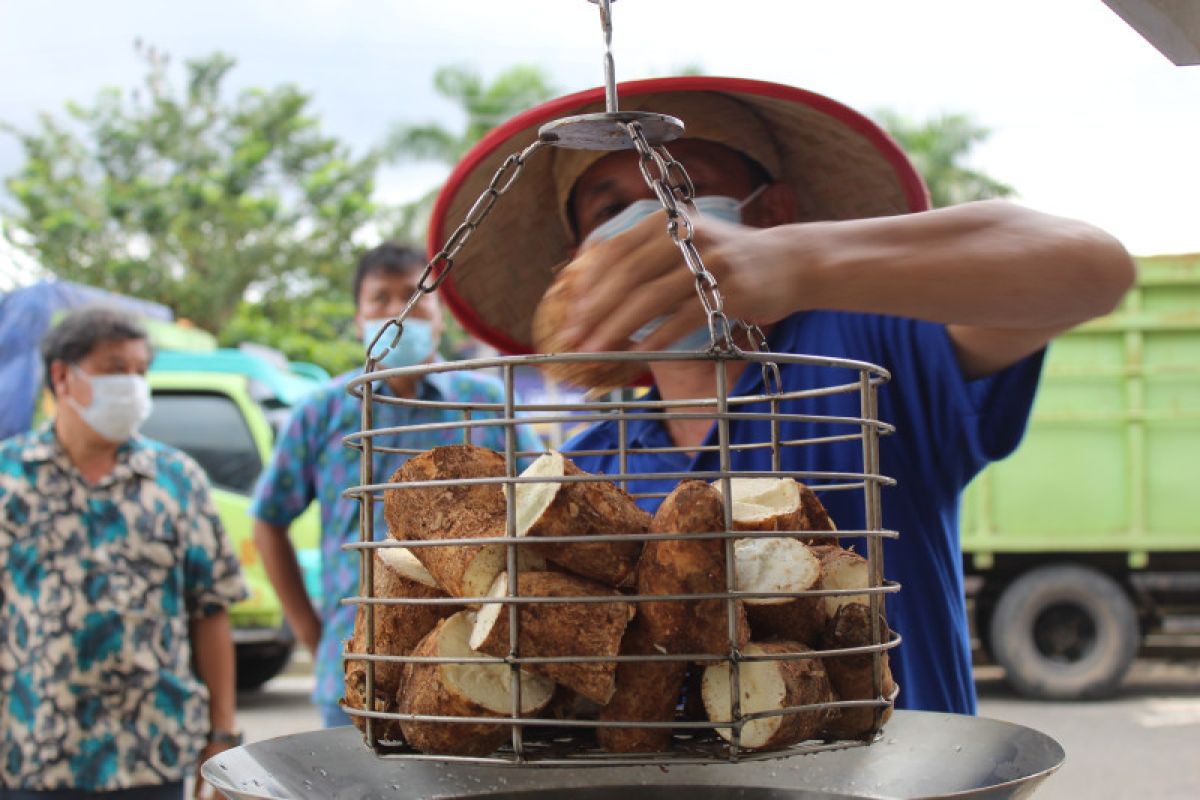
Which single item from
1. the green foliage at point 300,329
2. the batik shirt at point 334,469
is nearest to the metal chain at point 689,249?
the batik shirt at point 334,469

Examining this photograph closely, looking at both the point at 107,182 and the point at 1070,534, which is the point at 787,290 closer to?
the point at 1070,534

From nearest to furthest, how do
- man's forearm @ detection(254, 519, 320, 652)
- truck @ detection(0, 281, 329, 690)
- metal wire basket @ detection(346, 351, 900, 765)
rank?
1. metal wire basket @ detection(346, 351, 900, 765)
2. man's forearm @ detection(254, 519, 320, 652)
3. truck @ detection(0, 281, 329, 690)

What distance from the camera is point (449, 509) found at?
1285 millimetres

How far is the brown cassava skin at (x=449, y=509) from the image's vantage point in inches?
49.1

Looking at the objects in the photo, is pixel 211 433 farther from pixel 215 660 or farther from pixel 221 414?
pixel 215 660

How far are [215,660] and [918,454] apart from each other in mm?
2685

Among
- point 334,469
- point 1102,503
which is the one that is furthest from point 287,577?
point 1102,503

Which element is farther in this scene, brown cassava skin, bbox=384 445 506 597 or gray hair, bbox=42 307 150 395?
gray hair, bbox=42 307 150 395

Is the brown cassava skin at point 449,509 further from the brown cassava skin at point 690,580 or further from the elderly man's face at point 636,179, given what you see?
the elderly man's face at point 636,179

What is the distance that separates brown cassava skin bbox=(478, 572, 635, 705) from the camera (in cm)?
116

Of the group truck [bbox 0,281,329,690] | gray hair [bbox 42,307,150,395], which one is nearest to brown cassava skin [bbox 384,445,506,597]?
gray hair [bbox 42,307,150,395]

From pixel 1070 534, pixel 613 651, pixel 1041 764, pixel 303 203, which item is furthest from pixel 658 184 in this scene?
pixel 303 203

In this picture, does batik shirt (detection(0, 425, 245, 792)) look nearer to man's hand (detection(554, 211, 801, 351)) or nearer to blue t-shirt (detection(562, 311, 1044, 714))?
blue t-shirt (detection(562, 311, 1044, 714))

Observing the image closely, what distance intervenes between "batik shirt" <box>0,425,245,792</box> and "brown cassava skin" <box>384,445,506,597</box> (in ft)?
8.35
